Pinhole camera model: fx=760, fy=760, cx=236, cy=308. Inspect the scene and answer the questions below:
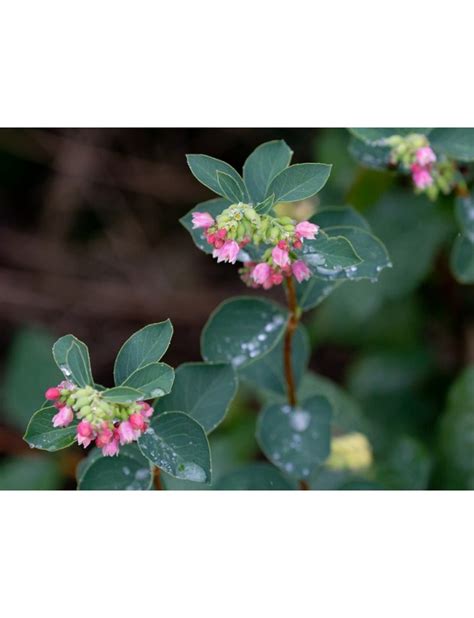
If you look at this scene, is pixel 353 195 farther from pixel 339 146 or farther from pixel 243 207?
pixel 243 207

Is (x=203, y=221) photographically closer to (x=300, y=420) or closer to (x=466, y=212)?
(x=300, y=420)

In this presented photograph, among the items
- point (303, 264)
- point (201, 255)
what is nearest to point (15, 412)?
point (201, 255)

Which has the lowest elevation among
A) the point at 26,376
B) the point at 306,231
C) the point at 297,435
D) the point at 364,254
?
the point at 26,376

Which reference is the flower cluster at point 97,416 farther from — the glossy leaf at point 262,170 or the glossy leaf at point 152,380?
the glossy leaf at point 262,170

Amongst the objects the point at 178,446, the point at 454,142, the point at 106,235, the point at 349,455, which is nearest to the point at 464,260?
the point at 454,142

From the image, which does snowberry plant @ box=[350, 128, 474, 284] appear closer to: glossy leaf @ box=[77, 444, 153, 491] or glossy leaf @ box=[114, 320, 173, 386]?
glossy leaf @ box=[114, 320, 173, 386]

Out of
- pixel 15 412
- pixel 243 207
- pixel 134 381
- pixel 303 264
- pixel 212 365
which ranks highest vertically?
pixel 243 207
